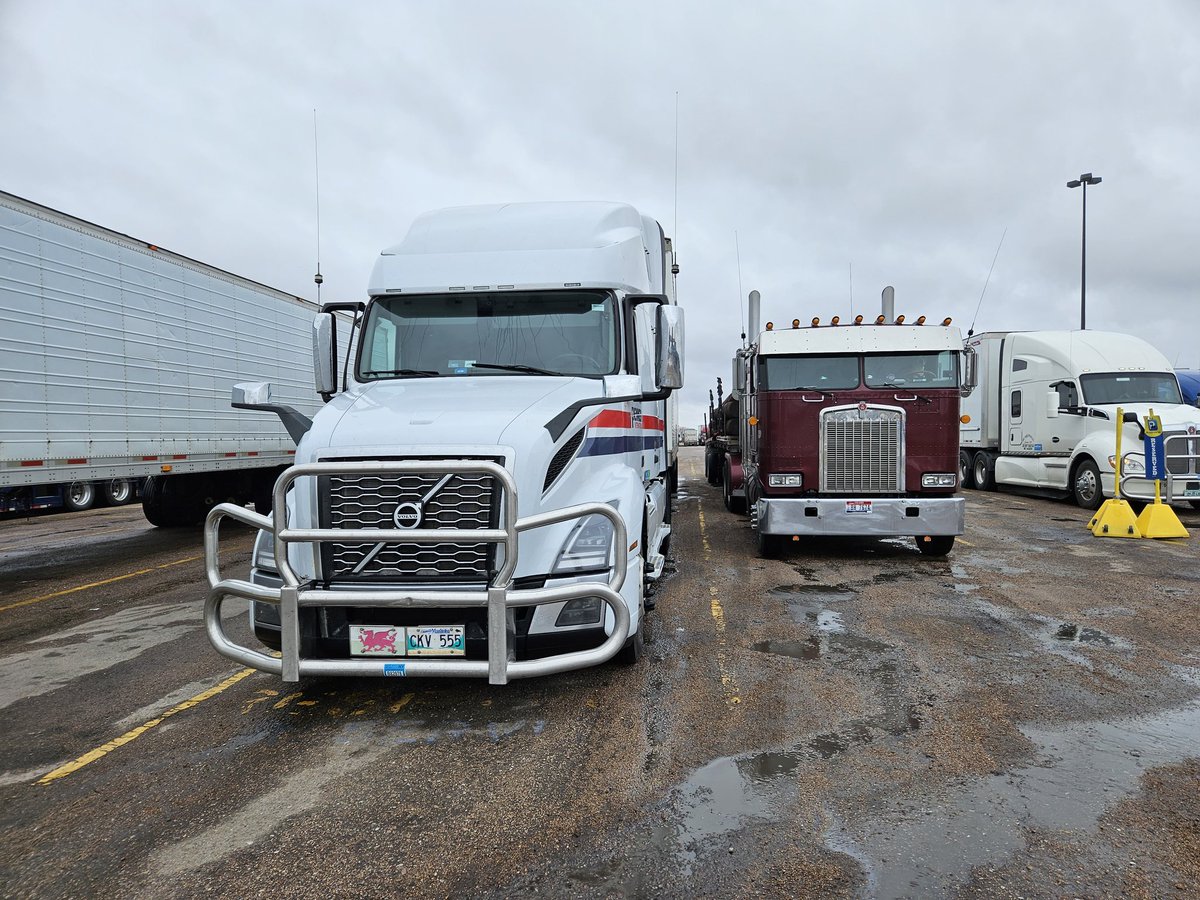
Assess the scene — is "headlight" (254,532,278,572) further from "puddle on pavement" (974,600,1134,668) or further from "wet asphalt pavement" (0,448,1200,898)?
"puddle on pavement" (974,600,1134,668)

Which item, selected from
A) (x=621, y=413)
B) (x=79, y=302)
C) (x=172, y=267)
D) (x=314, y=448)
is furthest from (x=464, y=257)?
(x=172, y=267)

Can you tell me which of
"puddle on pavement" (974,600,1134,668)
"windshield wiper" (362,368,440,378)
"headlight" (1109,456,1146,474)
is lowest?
"puddle on pavement" (974,600,1134,668)

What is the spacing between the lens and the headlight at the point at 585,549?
376 centimetres

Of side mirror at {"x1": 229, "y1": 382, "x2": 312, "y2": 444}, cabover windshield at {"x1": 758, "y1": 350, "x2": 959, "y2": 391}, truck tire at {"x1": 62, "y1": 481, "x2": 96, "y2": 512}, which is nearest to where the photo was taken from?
side mirror at {"x1": 229, "y1": 382, "x2": 312, "y2": 444}

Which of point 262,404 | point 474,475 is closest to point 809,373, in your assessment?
point 474,475

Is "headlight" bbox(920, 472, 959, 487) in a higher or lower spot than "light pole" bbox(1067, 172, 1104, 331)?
lower

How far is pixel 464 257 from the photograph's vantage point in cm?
528

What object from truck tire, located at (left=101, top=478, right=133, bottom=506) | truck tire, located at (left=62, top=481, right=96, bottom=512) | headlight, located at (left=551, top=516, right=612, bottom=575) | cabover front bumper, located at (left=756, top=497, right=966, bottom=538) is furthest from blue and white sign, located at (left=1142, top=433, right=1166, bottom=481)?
truck tire, located at (left=101, top=478, right=133, bottom=506)

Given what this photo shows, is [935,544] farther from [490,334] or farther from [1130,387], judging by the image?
[1130,387]

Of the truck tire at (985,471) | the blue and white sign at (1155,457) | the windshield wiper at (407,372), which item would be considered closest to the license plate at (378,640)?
the windshield wiper at (407,372)

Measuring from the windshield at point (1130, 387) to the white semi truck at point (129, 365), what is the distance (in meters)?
14.3

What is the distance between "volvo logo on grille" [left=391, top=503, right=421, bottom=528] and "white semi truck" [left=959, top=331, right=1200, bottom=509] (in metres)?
11.2

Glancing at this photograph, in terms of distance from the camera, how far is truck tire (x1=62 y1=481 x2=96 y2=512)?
45.7 feet

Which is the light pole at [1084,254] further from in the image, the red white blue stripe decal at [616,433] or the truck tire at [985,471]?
the red white blue stripe decal at [616,433]
